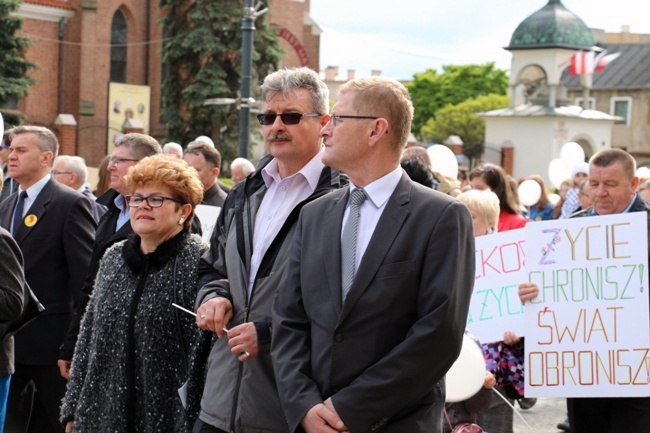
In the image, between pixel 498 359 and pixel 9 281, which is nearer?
pixel 9 281

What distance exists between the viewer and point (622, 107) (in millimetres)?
80688

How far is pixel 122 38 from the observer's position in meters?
51.5

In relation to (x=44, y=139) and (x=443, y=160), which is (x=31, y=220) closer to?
(x=44, y=139)

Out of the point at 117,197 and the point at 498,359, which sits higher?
the point at 117,197

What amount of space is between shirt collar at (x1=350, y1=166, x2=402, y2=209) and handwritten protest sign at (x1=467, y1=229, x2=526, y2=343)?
273cm

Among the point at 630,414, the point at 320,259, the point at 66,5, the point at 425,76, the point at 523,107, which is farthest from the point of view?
the point at 425,76

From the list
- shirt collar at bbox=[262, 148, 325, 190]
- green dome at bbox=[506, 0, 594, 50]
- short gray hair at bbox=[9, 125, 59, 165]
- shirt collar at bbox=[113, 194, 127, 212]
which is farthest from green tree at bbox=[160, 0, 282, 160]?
shirt collar at bbox=[262, 148, 325, 190]

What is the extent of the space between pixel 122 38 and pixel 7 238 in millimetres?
46964

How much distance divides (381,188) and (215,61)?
40465 millimetres

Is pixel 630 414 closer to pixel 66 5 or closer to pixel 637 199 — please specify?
pixel 637 199

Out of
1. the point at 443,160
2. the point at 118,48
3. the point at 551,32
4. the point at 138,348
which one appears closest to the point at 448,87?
the point at 551,32

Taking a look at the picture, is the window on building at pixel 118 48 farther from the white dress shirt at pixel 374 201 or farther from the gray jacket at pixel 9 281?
the white dress shirt at pixel 374 201

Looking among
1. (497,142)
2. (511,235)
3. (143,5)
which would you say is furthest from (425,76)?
(511,235)

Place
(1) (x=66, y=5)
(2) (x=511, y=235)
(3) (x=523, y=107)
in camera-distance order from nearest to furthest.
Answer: (2) (x=511, y=235), (1) (x=66, y=5), (3) (x=523, y=107)
